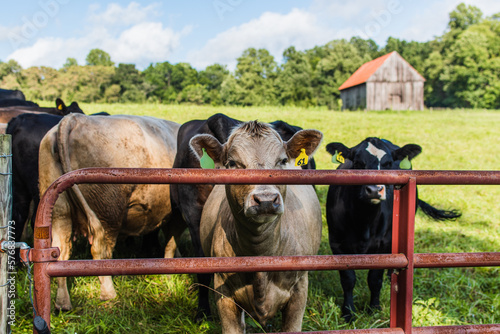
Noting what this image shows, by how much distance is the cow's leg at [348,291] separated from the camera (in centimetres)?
443

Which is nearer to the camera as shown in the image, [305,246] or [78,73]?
[305,246]

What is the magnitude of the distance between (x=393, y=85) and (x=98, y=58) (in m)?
87.9

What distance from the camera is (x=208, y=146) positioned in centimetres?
298

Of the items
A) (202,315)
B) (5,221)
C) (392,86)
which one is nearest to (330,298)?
(202,315)

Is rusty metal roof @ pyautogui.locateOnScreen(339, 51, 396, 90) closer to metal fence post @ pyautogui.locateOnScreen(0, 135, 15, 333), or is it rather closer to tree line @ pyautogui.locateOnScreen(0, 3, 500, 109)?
tree line @ pyautogui.locateOnScreen(0, 3, 500, 109)

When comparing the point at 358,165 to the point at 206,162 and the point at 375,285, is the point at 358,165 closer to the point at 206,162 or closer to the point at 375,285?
the point at 375,285

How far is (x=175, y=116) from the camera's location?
17359 mm

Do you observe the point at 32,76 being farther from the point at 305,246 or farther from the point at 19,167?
the point at 305,246

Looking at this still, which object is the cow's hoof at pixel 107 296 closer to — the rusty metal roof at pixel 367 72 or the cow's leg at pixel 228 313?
the cow's leg at pixel 228 313

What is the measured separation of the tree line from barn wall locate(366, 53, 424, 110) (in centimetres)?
721

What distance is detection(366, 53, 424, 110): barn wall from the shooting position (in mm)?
45062

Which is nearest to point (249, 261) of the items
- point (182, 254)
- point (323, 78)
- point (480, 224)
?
point (182, 254)

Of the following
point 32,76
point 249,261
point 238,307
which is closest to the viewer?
point 249,261

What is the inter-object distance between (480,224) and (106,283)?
690 centimetres
